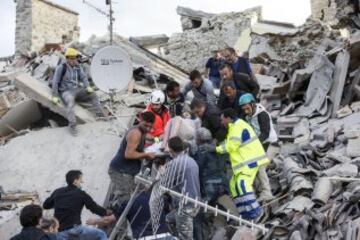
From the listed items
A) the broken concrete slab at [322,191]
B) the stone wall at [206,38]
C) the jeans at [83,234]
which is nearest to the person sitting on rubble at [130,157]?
the jeans at [83,234]

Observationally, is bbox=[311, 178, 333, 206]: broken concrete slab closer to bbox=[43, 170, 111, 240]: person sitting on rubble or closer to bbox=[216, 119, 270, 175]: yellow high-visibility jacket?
bbox=[216, 119, 270, 175]: yellow high-visibility jacket

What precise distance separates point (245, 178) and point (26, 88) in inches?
208

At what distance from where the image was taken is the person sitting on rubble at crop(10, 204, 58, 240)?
583 centimetres

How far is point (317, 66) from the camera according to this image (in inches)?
479

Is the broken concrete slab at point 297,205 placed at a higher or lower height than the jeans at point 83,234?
lower

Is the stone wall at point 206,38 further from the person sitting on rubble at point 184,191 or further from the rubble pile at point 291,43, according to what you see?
the person sitting on rubble at point 184,191

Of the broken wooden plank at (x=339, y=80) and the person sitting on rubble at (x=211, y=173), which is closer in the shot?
the person sitting on rubble at (x=211, y=173)

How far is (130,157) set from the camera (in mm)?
8383

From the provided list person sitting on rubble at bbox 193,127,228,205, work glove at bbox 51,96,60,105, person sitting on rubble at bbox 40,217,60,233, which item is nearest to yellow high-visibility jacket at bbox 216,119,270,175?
person sitting on rubble at bbox 193,127,228,205

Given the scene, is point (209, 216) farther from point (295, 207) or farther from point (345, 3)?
point (345, 3)

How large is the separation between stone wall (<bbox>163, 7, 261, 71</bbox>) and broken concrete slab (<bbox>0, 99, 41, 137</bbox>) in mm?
8098

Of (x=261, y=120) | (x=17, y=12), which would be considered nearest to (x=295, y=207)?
(x=261, y=120)

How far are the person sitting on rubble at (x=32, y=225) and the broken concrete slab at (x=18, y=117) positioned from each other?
254 inches

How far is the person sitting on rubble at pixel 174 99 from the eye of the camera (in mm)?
9812
